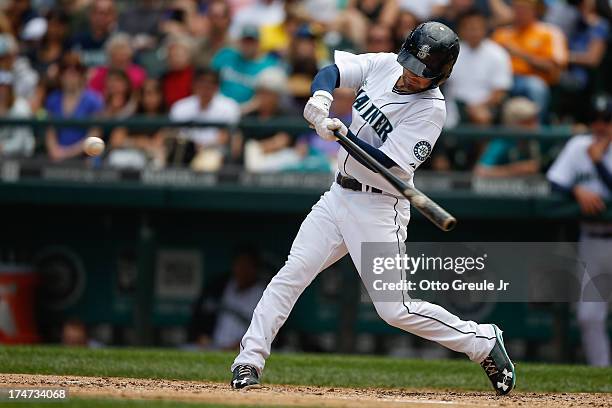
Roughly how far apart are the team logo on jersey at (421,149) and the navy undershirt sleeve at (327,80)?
1.76 feet

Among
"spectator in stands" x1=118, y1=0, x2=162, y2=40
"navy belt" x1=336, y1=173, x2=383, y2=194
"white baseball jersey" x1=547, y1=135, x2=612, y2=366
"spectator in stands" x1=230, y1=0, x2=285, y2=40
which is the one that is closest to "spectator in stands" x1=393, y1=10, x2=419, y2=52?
"spectator in stands" x1=230, y1=0, x2=285, y2=40

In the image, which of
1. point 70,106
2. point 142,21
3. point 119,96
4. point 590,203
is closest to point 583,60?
point 590,203

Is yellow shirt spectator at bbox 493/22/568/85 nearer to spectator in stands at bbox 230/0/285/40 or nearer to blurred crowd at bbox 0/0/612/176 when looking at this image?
blurred crowd at bbox 0/0/612/176

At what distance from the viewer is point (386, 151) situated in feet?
20.4

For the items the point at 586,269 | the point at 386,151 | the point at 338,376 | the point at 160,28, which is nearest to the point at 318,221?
the point at 386,151

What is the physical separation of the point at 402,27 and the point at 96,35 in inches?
138

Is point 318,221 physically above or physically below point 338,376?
above

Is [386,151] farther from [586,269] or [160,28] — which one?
[160,28]

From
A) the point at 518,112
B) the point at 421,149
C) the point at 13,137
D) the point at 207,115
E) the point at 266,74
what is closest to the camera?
the point at 421,149

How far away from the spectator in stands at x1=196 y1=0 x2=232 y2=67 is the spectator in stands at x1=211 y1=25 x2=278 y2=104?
0.96 ft

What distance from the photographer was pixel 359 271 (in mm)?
6336

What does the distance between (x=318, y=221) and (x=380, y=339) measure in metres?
4.17

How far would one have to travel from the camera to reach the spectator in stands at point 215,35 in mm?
11555

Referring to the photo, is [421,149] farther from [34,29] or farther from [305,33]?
[34,29]
